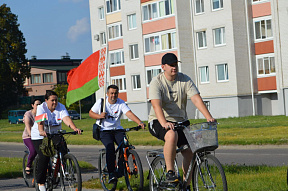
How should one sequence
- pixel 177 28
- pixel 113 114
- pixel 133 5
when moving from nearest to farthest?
pixel 113 114 → pixel 177 28 → pixel 133 5

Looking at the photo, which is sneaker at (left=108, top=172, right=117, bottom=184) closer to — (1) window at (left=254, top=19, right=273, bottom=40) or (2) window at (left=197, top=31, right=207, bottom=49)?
(1) window at (left=254, top=19, right=273, bottom=40)

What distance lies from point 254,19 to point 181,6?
21.8 ft

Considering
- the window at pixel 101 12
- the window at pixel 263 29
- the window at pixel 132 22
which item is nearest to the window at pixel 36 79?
the window at pixel 101 12

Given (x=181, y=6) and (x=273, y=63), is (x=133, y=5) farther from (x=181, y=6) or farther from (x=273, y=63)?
(x=273, y=63)

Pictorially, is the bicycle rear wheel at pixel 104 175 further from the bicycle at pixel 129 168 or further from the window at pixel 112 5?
the window at pixel 112 5

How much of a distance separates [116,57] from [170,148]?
47.7 metres

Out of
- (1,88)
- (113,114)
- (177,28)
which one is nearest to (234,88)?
(177,28)

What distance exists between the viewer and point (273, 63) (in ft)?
134

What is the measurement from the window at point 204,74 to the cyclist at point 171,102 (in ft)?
123

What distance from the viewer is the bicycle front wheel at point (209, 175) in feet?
20.9

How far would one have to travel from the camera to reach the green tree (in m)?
74.6

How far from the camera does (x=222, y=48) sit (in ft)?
141

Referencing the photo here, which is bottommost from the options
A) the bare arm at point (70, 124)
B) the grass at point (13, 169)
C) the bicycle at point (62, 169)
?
the grass at point (13, 169)

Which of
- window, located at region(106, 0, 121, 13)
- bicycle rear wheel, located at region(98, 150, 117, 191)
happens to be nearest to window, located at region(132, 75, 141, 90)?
window, located at region(106, 0, 121, 13)
